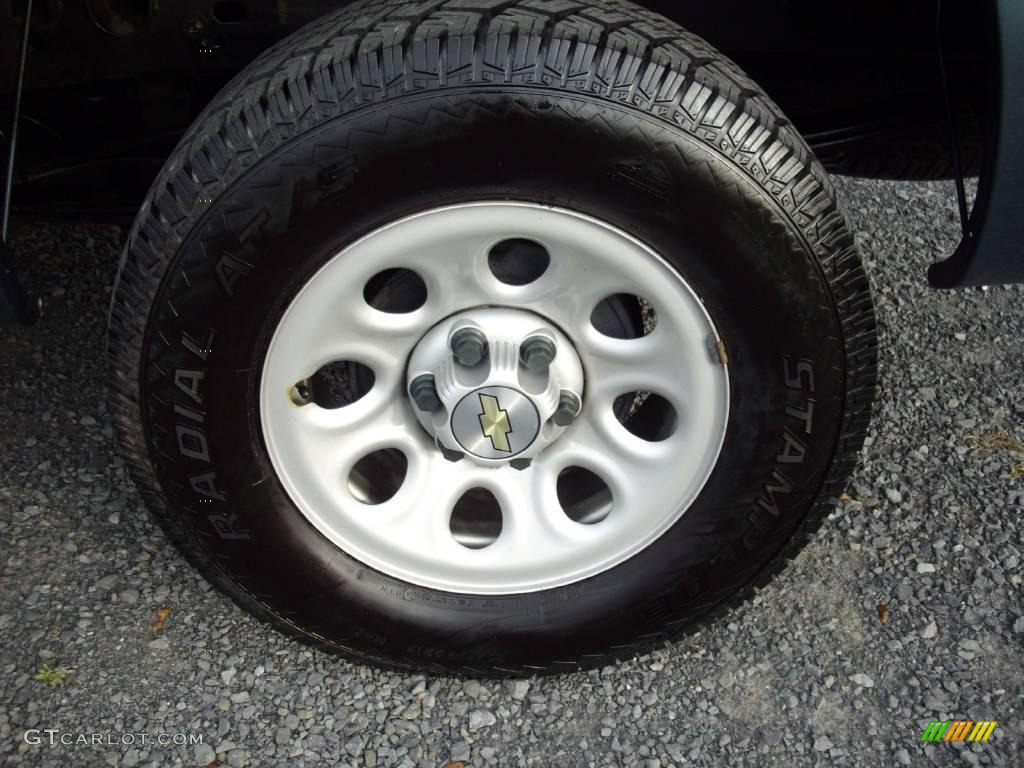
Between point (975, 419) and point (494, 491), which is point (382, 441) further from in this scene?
point (975, 419)

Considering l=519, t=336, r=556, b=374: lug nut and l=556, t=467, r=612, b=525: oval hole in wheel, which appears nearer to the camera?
l=519, t=336, r=556, b=374: lug nut

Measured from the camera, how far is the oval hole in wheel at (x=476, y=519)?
83.9 inches

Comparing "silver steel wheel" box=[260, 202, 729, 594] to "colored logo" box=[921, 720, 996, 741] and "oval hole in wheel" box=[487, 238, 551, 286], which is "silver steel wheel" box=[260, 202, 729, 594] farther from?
"colored logo" box=[921, 720, 996, 741]

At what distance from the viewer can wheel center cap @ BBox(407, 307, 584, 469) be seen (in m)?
1.87

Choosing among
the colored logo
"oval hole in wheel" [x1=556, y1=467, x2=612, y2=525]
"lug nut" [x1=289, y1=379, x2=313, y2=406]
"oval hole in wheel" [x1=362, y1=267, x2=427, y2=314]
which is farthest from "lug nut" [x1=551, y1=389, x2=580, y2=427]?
the colored logo

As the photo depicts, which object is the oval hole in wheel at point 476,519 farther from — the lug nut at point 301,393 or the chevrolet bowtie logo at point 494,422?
the lug nut at point 301,393

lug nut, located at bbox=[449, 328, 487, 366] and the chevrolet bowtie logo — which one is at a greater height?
lug nut, located at bbox=[449, 328, 487, 366]

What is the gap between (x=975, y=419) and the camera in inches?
109

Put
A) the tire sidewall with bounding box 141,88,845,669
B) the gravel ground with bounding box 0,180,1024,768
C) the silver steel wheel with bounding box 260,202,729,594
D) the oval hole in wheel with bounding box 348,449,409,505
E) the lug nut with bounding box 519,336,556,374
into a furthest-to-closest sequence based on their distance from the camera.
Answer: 1. the oval hole in wheel with bounding box 348,449,409,505
2. the gravel ground with bounding box 0,180,1024,768
3. the lug nut with bounding box 519,336,556,374
4. the silver steel wheel with bounding box 260,202,729,594
5. the tire sidewall with bounding box 141,88,845,669

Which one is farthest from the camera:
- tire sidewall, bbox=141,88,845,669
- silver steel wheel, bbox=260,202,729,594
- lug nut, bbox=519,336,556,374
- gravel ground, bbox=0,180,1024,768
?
gravel ground, bbox=0,180,1024,768

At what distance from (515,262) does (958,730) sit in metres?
1.36

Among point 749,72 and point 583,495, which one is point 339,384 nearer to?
point 583,495

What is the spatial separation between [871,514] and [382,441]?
1308 mm

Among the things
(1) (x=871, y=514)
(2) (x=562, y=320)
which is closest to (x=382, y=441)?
(2) (x=562, y=320)
